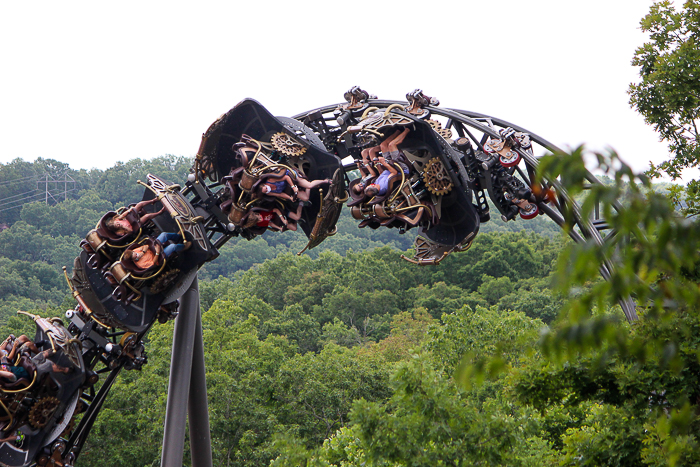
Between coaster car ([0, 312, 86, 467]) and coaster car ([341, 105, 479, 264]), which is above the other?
coaster car ([341, 105, 479, 264])

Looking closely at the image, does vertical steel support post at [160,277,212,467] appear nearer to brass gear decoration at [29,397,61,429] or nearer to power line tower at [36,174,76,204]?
brass gear decoration at [29,397,61,429]

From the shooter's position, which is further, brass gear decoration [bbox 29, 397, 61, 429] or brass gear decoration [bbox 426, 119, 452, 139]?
brass gear decoration [bbox 426, 119, 452, 139]

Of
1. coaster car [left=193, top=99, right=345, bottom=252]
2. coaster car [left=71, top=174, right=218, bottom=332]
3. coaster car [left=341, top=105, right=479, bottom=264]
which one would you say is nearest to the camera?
coaster car [left=71, top=174, right=218, bottom=332]

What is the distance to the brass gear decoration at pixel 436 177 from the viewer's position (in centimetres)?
845

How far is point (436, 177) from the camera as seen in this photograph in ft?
27.8

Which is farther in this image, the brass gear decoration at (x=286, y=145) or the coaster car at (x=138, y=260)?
the brass gear decoration at (x=286, y=145)

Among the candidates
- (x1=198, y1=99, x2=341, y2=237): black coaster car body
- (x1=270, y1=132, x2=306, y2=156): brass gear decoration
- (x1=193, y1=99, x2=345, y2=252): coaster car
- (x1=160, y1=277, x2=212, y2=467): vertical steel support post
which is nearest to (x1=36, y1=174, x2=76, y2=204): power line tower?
(x1=160, y1=277, x2=212, y2=467): vertical steel support post

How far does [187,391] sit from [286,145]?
133 inches

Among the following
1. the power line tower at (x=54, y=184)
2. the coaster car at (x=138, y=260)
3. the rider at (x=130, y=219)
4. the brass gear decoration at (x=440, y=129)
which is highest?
the power line tower at (x=54, y=184)

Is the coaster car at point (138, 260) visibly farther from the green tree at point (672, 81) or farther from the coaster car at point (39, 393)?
the green tree at point (672, 81)

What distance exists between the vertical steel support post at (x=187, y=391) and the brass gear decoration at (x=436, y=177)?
329cm

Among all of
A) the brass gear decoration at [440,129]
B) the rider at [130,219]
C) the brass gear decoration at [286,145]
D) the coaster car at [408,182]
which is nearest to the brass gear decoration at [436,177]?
the coaster car at [408,182]

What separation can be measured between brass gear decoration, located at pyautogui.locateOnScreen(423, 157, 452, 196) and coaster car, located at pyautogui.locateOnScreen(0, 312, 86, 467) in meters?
Answer: 4.54

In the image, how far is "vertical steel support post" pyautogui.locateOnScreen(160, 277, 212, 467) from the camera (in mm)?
8492
